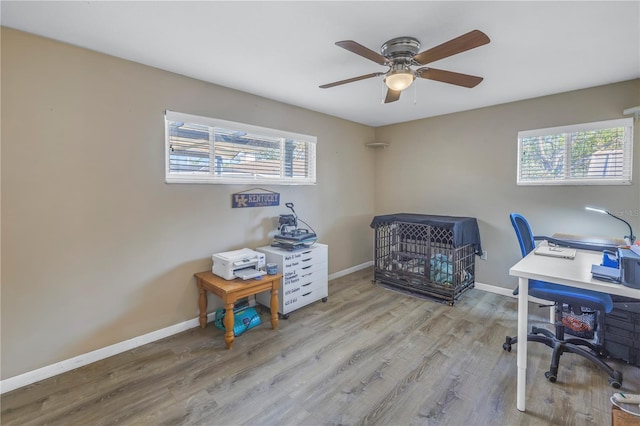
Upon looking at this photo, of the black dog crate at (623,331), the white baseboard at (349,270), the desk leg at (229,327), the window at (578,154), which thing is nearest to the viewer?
the black dog crate at (623,331)

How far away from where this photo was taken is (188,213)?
280 cm

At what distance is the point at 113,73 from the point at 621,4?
3.55m

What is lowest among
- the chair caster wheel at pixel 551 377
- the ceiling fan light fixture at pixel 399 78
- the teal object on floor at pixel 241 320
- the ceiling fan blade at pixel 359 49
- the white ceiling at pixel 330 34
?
the chair caster wheel at pixel 551 377

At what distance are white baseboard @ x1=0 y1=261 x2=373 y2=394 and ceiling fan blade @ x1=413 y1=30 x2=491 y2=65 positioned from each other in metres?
3.03

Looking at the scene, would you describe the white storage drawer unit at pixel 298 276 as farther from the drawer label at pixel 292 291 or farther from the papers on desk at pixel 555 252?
the papers on desk at pixel 555 252

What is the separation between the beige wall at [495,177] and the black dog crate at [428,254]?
32 cm

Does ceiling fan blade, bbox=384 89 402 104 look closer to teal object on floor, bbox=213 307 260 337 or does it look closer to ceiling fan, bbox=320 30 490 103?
ceiling fan, bbox=320 30 490 103

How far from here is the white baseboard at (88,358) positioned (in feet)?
6.57

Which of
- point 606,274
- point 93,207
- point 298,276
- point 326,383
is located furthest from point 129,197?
point 606,274

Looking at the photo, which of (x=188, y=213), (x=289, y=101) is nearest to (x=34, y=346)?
(x=188, y=213)

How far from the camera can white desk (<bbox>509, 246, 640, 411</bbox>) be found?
1603 mm

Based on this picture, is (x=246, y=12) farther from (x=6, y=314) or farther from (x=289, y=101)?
(x=6, y=314)

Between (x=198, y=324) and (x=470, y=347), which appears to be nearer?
(x=470, y=347)

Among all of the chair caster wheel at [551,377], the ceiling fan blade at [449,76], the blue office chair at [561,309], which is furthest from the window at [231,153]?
the chair caster wheel at [551,377]
